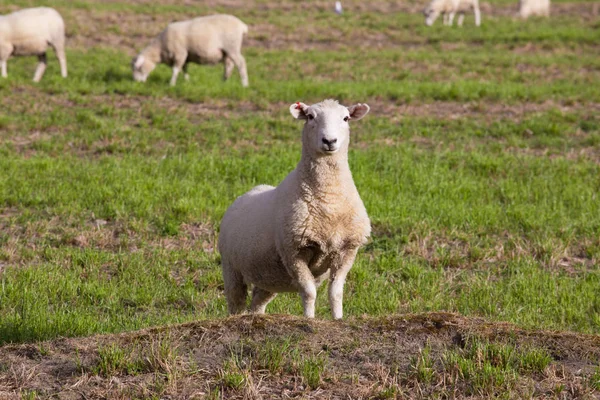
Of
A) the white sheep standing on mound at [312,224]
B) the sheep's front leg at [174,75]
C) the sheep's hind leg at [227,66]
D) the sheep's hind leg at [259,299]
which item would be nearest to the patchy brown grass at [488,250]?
the sheep's hind leg at [259,299]

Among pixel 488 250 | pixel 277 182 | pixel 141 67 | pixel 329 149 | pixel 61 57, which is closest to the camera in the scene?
pixel 329 149

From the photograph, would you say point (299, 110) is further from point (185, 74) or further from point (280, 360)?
point (185, 74)

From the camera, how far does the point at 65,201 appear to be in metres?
9.65

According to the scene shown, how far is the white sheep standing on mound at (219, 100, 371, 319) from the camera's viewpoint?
5.39 m

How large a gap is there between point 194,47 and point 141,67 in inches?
45.1

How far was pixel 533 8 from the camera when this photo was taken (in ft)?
104

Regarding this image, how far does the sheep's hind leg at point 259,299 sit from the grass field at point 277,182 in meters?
0.38

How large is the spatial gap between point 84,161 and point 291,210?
21.5ft

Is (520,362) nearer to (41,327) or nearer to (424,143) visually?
(41,327)

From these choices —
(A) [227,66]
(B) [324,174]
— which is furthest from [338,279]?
(A) [227,66]

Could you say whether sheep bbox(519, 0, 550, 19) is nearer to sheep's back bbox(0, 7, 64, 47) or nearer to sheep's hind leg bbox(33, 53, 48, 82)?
sheep's back bbox(0, 7, 64, 47)

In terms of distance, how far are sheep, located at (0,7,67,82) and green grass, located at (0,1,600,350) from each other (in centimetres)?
48

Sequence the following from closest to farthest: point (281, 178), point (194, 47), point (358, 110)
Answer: point (358, 110) → point (281, 178) → point (194, 47)

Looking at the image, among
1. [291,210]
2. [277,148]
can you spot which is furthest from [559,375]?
[277,148]
